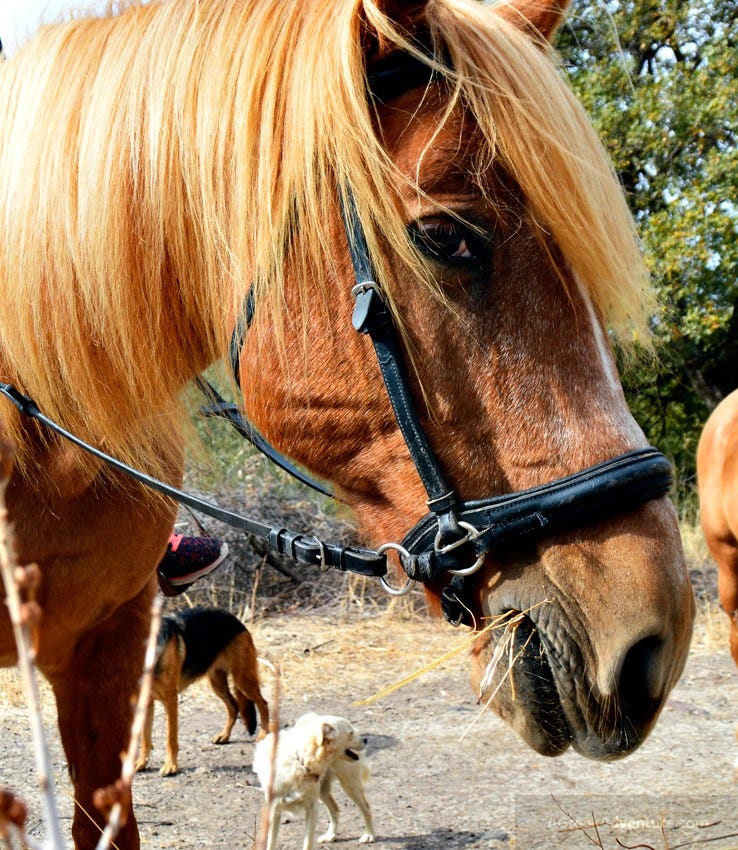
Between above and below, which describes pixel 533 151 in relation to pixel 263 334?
above

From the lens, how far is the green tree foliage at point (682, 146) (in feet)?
33.2

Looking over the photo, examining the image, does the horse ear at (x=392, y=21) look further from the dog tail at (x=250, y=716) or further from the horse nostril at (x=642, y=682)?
the dog tail at (x=250, y=716)

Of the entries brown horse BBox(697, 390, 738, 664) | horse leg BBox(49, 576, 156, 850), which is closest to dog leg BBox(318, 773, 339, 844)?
horse leg BBox(49, 576, 156, 850)

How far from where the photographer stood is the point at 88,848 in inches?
88.2

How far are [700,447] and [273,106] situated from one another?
4390 mm

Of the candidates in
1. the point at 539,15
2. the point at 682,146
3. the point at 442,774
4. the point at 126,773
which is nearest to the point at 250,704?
the point at 442,774

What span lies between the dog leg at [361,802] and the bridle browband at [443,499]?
76.5 inches

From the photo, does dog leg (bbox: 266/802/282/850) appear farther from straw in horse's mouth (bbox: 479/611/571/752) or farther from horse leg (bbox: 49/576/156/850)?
straw in horse's mouth (bbox: 479/611/571/752)

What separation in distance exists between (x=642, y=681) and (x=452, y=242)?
79cm

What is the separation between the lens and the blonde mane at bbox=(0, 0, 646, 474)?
155 cm

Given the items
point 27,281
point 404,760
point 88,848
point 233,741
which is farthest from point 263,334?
point 233,741

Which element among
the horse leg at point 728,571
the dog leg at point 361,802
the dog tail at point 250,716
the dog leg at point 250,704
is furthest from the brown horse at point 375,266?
the horse leg at point 728,571

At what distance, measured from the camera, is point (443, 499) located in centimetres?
148

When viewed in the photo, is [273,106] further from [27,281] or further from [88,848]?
[88,848]
